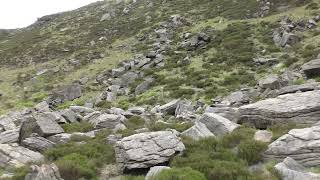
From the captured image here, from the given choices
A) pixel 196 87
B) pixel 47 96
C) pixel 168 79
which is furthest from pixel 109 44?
A: pixel 196 87

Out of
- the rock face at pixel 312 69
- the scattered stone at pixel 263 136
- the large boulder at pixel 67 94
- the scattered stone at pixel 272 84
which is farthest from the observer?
the large boulder at pixel 67 94

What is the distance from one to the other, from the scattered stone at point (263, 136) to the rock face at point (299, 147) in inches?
41.2

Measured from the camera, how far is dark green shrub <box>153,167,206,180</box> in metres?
11.9

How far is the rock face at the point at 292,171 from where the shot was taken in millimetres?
11430

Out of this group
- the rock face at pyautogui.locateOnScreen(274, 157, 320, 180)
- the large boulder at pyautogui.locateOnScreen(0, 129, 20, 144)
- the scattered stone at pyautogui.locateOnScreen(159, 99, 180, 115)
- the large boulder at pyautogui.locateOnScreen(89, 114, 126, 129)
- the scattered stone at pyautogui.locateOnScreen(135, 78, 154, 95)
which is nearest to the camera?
the rock face at pyautogui.locateOnScreen(274, 157, 320, 180)

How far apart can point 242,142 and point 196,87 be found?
62.4 feet

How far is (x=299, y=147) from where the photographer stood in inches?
508

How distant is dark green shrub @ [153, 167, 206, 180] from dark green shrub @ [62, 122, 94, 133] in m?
8.83

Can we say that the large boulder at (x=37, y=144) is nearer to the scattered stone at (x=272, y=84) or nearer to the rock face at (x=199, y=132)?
the rock face at (x=199, y=132)

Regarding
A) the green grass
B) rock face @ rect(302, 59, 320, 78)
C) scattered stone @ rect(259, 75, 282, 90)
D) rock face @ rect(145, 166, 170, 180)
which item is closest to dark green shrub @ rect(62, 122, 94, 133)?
the green grass

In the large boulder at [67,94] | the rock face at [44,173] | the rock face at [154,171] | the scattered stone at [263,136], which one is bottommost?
the large boulder at [67,94]

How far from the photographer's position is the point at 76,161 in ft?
47.8

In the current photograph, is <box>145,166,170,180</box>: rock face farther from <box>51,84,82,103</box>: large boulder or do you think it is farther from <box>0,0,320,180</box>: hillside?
<box>51,84,82,103</box>: large boulder

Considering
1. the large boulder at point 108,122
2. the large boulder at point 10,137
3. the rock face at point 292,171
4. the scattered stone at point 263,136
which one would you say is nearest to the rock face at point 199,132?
the scattered stone at point 263,136
